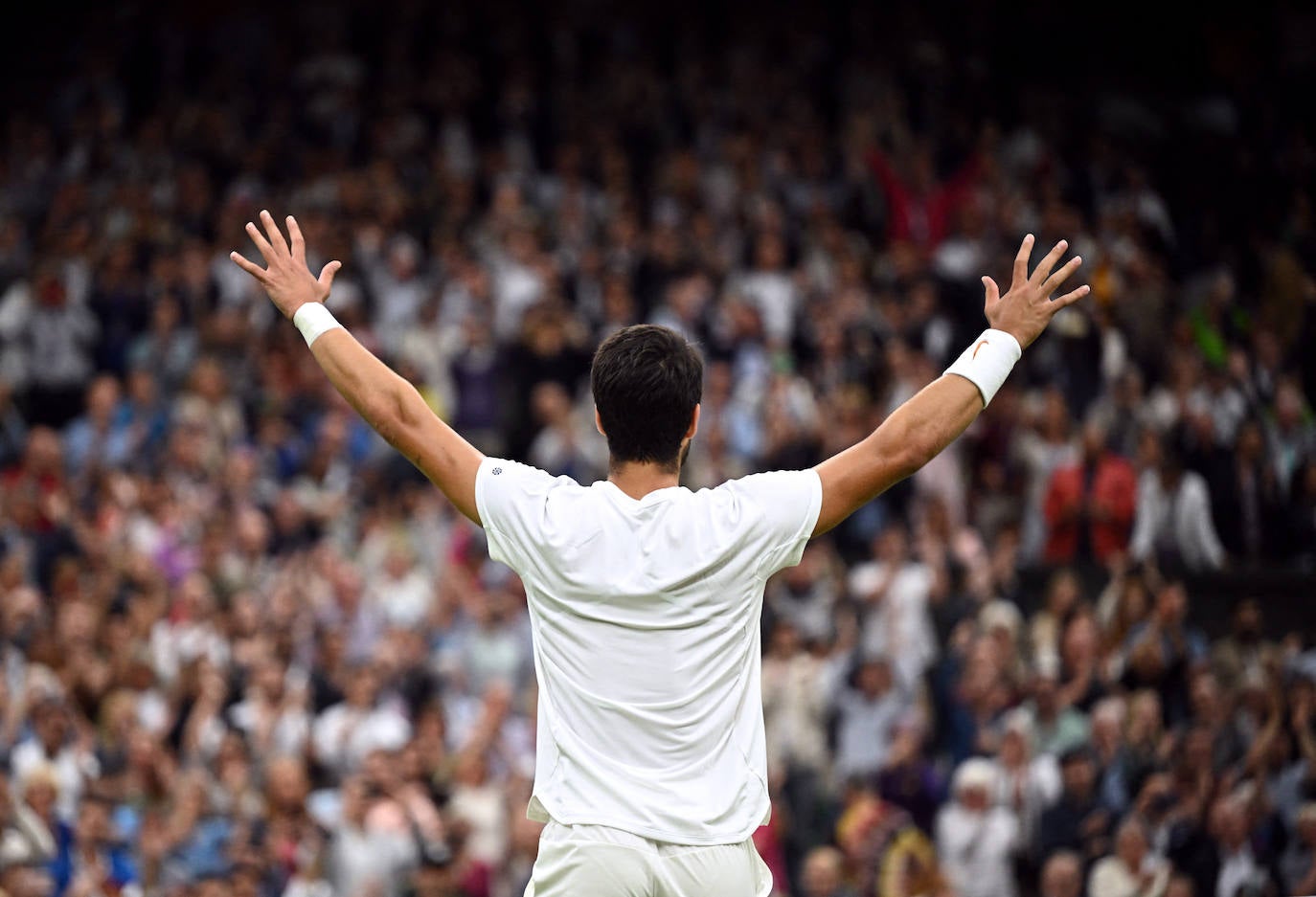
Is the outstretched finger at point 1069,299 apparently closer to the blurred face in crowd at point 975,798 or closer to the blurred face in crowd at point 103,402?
the blurred face in crowd at point 975,798

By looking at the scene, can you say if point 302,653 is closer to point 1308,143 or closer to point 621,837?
point 1308,143

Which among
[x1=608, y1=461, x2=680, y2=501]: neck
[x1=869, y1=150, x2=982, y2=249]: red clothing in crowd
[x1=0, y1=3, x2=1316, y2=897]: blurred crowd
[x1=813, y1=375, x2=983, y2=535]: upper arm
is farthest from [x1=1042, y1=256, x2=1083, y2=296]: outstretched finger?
[x1=869, y1=150, x2=982, y2=249]: red clothing in crowd

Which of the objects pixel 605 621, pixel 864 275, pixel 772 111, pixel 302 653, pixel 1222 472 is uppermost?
pixel 772 111

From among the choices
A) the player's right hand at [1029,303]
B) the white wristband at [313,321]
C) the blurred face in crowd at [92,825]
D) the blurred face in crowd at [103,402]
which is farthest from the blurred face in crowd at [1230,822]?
the blurred face in crowd at [103,402]

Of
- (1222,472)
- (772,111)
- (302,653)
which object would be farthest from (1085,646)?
(772,111)

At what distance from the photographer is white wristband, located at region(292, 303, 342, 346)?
3377 millimetres

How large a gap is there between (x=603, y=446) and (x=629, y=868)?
9556mm

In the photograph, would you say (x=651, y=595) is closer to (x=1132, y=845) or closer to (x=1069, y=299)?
(x=1069, y=299)

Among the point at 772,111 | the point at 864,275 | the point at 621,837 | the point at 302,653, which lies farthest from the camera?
the point at 772,111

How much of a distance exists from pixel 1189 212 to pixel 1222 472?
274 centimetres

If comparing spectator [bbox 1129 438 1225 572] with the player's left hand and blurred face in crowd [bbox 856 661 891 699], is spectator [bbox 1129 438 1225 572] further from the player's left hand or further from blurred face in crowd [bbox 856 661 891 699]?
the player's left hand

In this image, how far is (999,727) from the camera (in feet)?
32.7

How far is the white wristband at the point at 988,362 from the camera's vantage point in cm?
324

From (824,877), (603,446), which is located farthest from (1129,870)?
(603,446)
